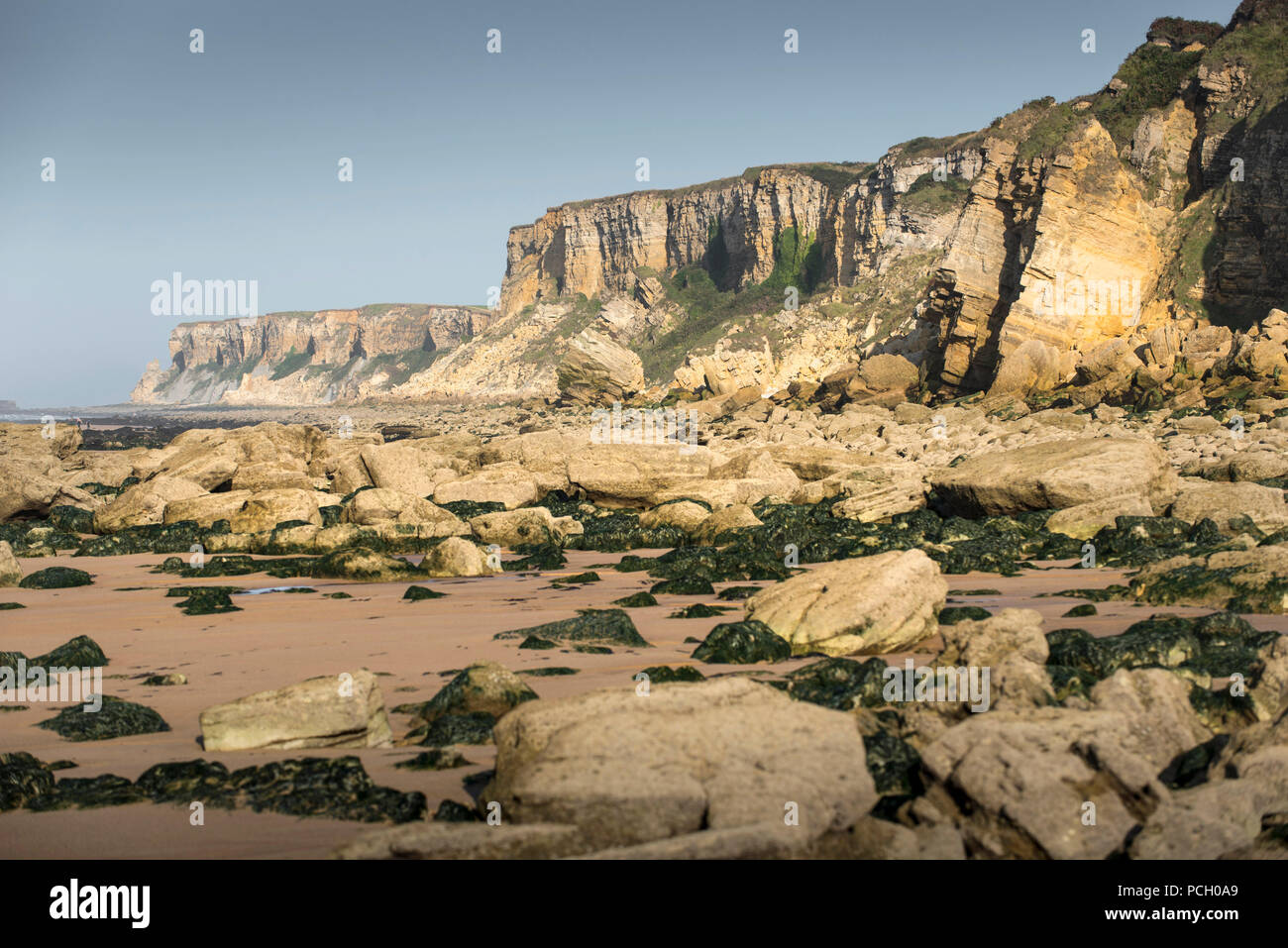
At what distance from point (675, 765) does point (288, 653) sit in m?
5.20

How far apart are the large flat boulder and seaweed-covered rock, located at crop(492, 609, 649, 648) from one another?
27.4ft

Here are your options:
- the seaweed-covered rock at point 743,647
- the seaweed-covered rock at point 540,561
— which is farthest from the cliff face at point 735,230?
the seaweed-covered rock at point 743,647

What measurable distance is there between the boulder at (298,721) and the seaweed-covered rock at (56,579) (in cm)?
829

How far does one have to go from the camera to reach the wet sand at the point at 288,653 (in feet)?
14.8

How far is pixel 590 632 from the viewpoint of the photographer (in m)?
8.50

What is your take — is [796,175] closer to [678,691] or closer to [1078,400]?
[1078,400]

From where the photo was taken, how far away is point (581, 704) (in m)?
4.85

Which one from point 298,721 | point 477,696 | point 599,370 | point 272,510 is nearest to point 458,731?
point 477,696

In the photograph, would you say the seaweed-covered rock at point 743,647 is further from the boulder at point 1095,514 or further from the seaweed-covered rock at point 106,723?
the boulder at point 1095,514

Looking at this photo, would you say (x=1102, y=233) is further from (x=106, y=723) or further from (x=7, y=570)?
(x=106, y=723)

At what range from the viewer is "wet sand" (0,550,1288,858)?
4523mm

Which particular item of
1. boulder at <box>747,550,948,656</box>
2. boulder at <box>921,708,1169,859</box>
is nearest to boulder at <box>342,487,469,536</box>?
boulder at <box>747,550,948,656</box>

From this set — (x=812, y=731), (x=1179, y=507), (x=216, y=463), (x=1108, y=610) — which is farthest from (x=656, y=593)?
(x=216, y=463)
